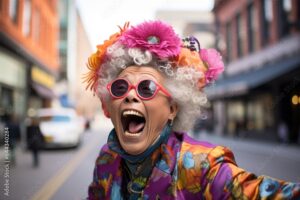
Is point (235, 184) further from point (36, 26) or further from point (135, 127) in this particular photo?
point (36, 26)

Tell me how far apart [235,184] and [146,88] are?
1.90ft

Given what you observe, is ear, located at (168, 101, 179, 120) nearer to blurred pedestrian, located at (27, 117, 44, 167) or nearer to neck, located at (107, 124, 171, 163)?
neck, located at (107, 124, 171, 163)

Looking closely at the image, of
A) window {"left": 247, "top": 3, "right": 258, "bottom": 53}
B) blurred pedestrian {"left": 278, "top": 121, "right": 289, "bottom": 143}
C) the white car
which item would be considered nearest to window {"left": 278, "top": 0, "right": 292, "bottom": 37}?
window {"left": 247, "top": 3, "right": 258, "bottom": 53}

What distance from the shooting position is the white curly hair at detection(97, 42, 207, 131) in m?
1.77

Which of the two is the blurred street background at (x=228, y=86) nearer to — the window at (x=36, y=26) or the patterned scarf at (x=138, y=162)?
the window at (x=36, y=26)

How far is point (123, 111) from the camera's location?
5.54 ft

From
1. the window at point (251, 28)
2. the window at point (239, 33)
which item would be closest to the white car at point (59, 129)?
the window at point (251, 28)

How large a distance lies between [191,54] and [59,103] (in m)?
39.1

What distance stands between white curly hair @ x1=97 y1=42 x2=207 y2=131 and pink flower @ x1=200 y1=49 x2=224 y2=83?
6cm

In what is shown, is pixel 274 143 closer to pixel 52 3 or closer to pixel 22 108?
pixel 22 108

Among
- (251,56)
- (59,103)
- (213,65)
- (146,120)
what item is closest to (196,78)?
(213,65)

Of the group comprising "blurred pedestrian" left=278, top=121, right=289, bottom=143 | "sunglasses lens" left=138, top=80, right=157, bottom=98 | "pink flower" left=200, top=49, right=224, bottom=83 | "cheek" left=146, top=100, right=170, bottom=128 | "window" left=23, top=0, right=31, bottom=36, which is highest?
"window" left=23, top=0, right=31, bottom=36

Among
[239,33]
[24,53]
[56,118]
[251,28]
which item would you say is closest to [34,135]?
[56,118]

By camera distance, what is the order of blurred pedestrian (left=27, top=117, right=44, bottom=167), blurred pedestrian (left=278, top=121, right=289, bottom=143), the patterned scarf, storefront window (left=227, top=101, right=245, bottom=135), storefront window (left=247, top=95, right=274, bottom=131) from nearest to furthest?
the patterned scarf, blurred pedestrian (left=27, top=117, right=44, bottom=167), blurred pedestrian (left=278, top=121, right=289, bottom=143), storefront window (left=247, top=95, right=274, bottom=131), storefront window (left=227, top=101, right=245, bottom=135)
